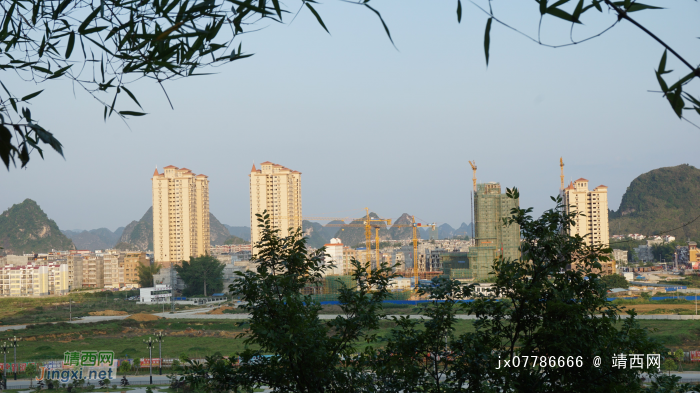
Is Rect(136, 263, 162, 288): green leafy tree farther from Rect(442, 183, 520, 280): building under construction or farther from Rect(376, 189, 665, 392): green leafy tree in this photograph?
Rect(376, 189, 665, 392): green leafy tree

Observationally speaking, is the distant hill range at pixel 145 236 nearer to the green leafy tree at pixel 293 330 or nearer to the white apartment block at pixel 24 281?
the white apartment block at pixel 24 281

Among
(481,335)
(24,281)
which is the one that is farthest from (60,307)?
(481,335)

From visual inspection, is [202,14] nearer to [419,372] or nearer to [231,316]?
[419,372]

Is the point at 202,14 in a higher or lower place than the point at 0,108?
higher

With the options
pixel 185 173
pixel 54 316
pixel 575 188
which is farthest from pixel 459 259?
pixel 54 316

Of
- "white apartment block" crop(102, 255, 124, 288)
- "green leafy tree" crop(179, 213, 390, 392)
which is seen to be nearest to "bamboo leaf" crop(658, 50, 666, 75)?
"green leafy tree" crop(179, 213, 390, 392)

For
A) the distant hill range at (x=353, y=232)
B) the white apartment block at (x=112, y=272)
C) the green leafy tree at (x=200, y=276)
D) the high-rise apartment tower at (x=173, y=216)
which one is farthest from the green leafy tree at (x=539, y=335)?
the distant hill range at (x=353, y=232)

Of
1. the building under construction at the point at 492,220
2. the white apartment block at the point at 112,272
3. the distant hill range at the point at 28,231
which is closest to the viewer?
the building under construction at the point at 492,220
